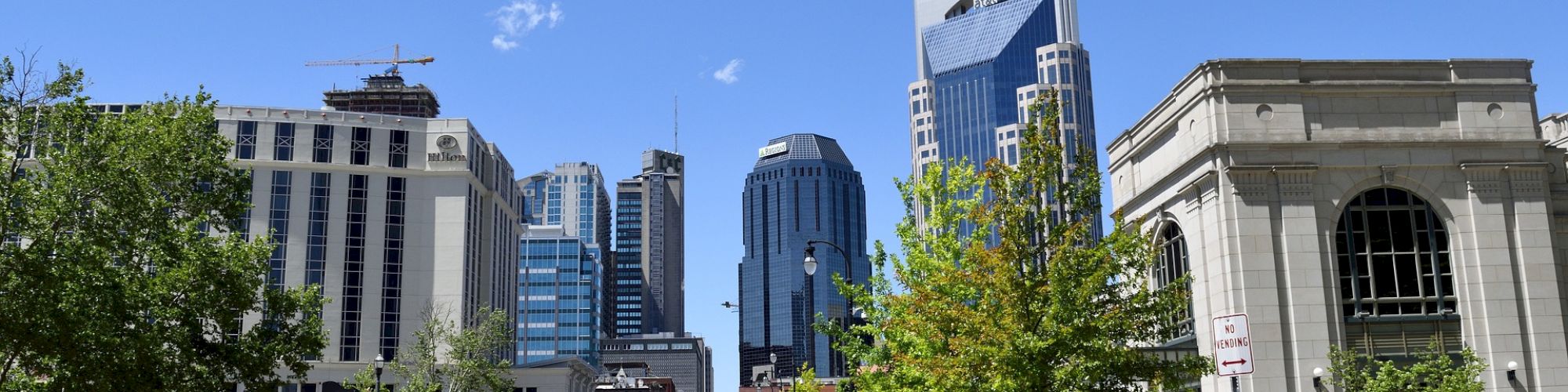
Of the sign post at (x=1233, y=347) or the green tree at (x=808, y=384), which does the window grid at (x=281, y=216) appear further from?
the sign post at (x=1233, y=347)

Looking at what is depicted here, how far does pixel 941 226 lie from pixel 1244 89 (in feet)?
51.0

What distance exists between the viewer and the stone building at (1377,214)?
41.1 metres

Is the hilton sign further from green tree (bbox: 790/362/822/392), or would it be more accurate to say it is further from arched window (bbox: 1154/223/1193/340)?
green tree (bbox: 790/362/822/392)

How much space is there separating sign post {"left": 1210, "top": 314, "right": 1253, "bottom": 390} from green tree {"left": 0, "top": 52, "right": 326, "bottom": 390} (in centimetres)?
2244

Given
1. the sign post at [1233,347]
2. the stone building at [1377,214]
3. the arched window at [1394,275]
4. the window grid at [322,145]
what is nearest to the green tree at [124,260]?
the sign post at [1233,347]

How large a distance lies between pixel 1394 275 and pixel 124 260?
3644 cm

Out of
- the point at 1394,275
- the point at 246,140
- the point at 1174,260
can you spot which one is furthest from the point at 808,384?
the point at 246,140

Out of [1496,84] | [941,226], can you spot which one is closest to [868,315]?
[941,226]

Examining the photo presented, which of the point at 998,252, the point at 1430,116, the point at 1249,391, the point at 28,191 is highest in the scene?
the point at 1430,116

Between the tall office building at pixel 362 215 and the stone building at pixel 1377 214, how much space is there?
91.2 meters

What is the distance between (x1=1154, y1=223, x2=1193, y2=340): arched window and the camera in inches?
1791

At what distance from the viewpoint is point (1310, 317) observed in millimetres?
40906

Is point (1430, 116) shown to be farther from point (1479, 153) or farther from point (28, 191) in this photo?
point (28, 191)

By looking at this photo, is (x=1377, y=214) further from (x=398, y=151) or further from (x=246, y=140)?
(x=246, y=140)
